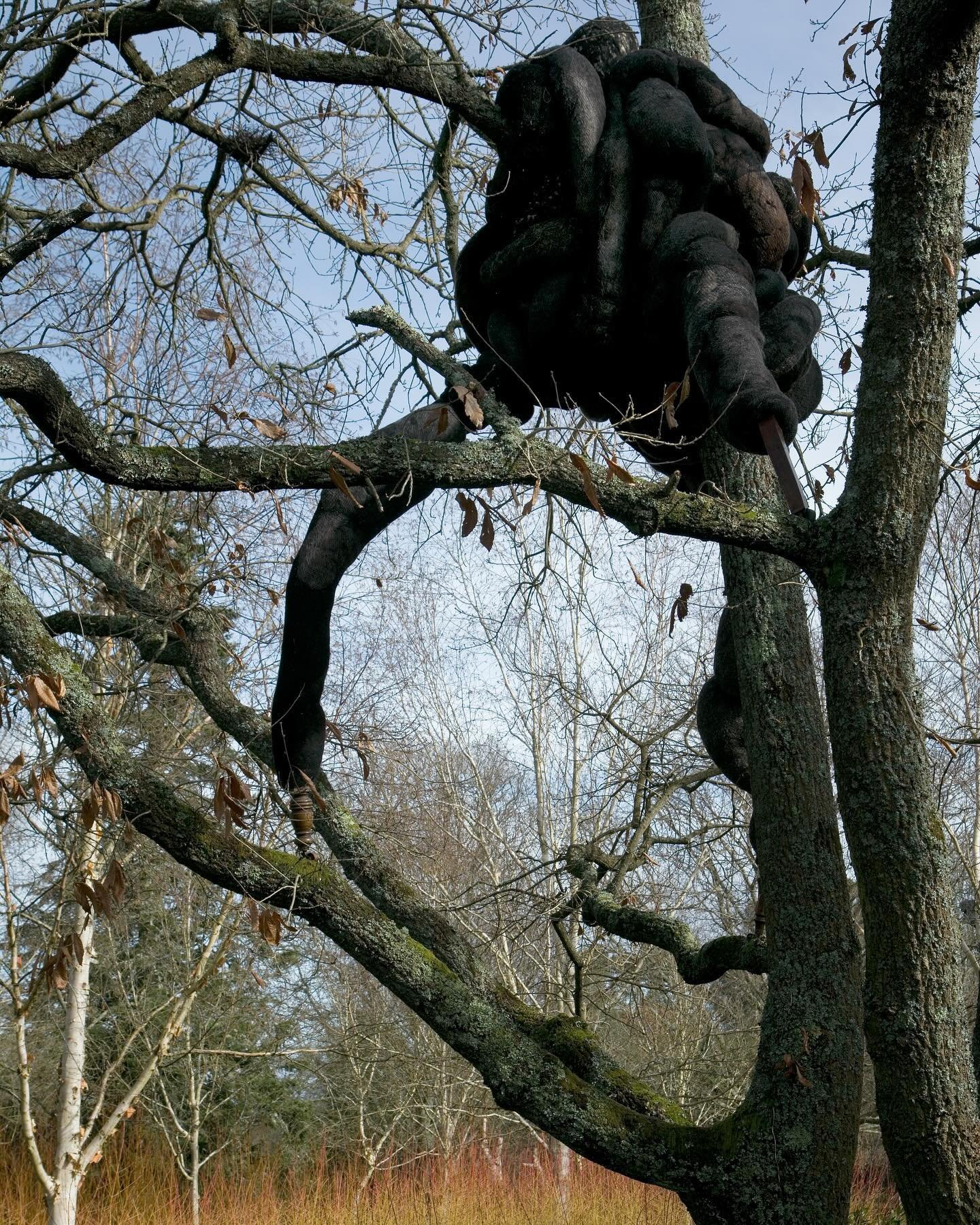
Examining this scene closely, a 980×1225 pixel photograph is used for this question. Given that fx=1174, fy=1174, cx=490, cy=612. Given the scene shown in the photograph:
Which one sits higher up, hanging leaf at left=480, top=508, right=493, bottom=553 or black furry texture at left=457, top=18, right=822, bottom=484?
black furry texture at left=457, top=18, right=822, bottom=484

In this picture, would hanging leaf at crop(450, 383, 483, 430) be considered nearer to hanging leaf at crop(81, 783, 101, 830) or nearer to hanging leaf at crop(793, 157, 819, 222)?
hanging leaf at crop(793, 157, 819, 222)

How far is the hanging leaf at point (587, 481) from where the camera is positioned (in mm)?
2422

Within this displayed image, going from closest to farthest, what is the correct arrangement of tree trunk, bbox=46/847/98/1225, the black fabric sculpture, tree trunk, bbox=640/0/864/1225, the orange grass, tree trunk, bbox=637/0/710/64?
tree trunk, bbox=640/0/864/1225 < the black fabric sculpture < tree trunk, bbox=637/0/710/64 < tree trunk, bbox=46/847/98/1225 < the orange grass

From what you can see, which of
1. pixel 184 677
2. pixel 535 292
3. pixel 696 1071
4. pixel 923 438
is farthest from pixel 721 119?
pixel 696 1071

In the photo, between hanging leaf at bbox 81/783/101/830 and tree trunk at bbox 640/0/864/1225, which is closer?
hanging leaf at bbox 81/783/101/830

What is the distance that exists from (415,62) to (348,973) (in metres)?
11.5

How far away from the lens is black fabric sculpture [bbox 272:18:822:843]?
327 centimetres

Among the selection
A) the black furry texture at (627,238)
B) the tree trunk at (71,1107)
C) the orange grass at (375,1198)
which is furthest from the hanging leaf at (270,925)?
the orange grass at (375,1198)

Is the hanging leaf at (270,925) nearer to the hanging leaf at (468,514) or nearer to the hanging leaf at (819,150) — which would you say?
the hanging leaf at (468,514)

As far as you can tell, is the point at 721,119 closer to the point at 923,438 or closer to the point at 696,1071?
the point at 923,438

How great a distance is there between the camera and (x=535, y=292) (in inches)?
135

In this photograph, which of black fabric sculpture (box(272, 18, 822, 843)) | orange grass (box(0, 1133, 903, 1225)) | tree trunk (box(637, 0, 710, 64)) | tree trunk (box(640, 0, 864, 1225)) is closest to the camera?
tree trunk (box(640, 0, 864, 1225))

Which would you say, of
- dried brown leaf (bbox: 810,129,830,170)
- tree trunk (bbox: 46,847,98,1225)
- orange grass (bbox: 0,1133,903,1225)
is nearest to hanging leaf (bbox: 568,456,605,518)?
dried brown leaf (bbox: 810,129,830,170)

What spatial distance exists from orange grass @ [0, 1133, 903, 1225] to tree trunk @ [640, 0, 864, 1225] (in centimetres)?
548
